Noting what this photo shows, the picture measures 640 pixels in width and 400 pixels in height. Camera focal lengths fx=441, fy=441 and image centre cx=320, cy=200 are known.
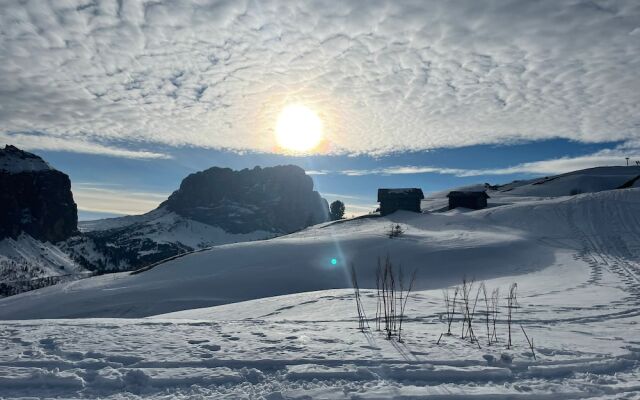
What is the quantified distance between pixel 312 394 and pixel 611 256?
25.6 m

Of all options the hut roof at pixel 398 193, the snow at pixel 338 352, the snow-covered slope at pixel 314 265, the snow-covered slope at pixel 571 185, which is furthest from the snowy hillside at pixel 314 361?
the snow-covered slope at pixel 571 185

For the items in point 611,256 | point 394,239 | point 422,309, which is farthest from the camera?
point 394,239

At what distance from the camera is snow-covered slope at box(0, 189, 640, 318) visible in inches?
910

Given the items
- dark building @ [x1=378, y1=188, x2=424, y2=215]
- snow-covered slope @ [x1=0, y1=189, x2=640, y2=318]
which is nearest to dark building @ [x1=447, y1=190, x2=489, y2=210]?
dark building @ [x1=378, y1=188, x2=424, y2=215]

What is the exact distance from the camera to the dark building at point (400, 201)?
194ft

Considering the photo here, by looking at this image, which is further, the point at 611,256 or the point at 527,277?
the point at 611,256

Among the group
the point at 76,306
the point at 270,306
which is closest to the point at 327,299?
the point at 270,306

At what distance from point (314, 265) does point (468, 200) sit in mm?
42597

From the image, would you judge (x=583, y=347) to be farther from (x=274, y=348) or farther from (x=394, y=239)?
(x=394, y=239)

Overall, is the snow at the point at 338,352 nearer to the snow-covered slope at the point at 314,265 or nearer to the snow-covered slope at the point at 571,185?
the snow-covered slope at the point at 314,265

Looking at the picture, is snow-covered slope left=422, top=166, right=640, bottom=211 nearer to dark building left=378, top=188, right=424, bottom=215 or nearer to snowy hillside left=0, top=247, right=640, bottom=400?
dark building left=378, top=188, right=424, bottom=215

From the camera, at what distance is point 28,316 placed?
23.0 meters

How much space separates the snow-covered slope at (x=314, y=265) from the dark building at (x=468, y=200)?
893 inches

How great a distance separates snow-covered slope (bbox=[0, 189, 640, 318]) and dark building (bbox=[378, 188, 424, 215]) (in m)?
18.9
